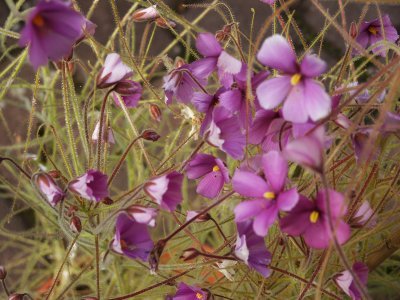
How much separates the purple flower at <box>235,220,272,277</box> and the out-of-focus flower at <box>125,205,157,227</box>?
0.19ft

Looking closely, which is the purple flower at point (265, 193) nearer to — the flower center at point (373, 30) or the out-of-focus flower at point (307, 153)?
the out-of-focus flower at point (307, 153)

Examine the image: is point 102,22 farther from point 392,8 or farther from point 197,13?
point 392,8

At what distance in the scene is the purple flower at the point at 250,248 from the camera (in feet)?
1.32

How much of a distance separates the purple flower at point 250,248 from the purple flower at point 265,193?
1.2 inches

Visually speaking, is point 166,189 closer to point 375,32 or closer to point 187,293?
point 187,293

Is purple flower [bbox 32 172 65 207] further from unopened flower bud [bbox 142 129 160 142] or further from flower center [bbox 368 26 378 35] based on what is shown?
flower center [bbox 368 26 378 35]

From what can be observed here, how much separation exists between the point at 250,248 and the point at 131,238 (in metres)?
0.08

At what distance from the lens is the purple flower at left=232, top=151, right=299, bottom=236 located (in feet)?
1.17

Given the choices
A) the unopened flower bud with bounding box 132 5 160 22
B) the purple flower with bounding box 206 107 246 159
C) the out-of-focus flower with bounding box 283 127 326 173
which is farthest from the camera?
the unopened flower bud with bounding box 132 5 160 22

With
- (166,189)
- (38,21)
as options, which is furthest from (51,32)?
(166,189)

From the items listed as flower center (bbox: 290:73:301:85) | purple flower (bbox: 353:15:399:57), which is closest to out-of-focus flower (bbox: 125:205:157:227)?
flower center (bbox: 290:73:301:85)

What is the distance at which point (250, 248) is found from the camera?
0.41m

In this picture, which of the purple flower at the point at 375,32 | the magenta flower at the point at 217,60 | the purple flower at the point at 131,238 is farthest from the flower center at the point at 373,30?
the purple flower at the point at 131,238

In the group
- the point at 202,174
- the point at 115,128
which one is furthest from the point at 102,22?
the point at 202,174
